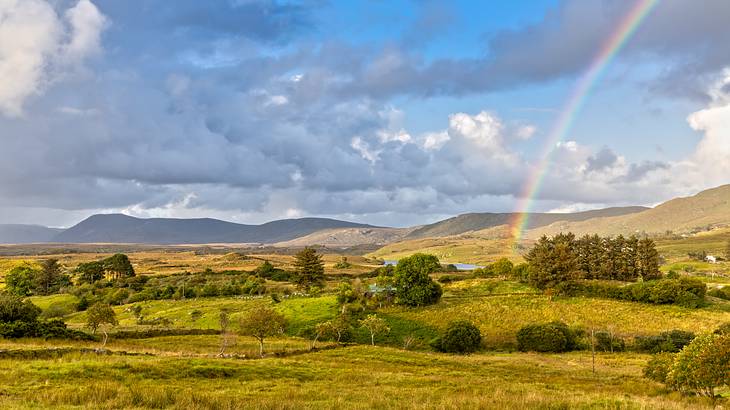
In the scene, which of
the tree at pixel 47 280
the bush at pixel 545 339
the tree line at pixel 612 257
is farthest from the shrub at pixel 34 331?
the tree at pixel 47 280

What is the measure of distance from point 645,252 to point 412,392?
422 ft

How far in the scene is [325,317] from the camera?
290 feet

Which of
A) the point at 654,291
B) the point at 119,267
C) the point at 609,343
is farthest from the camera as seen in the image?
the point at 119,267

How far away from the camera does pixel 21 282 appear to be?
483 feet

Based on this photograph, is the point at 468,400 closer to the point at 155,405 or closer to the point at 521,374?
the point at 155,405

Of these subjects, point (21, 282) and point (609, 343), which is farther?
point (21, 282)

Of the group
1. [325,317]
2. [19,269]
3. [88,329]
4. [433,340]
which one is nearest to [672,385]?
[433,340]

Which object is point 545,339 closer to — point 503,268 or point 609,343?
point 609,343

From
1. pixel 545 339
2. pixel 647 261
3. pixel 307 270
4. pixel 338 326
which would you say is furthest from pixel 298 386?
pixel 647 261

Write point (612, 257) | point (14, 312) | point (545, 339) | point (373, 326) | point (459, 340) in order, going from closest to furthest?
point (14, 312)
point (459, 340)
point (545, 339)
point (373, 326)
point (612, 257)

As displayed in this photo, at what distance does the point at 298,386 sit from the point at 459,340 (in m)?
47.3

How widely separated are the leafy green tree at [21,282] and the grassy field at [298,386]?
135834 mm

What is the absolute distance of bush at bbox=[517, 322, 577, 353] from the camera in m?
73.2

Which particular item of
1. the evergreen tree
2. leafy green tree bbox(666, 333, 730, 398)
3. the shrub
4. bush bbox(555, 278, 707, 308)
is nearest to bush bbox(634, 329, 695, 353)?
bush bbox(555, 278, 707, 308)
